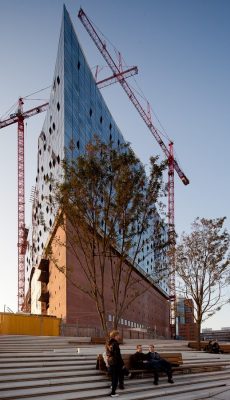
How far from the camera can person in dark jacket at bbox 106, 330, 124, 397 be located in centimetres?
1235

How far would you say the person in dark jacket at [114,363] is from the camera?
12.4 meters

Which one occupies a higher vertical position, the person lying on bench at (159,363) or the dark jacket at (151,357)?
the dark jacket at (151,357)

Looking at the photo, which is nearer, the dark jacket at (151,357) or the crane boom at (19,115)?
the dark jacket at (151,357)

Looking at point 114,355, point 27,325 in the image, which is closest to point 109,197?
point 114,355

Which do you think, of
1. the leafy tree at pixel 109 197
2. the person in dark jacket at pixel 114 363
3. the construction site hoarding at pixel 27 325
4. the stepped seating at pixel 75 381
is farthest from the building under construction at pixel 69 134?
the person in dark jacket at pixel 114 363

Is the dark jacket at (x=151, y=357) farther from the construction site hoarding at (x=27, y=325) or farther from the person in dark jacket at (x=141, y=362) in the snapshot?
the construction site hoarding at (x=27, y=325)

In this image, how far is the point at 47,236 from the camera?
174ft

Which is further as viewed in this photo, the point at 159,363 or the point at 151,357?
the point at 151,357

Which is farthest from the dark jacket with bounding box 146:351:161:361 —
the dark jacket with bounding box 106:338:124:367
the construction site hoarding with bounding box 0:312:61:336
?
the construction site hoarding with bounding box 0:312:61:336

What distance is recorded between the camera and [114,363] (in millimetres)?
12672

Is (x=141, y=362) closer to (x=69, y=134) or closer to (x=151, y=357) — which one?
(x=151, y=357)

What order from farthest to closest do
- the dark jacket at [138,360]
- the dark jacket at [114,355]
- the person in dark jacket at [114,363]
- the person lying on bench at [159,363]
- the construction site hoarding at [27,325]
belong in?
1. the construction site hoarding at [27,325]
2. the dark jacket at [138,360]
3. the person lying on bench at [159,363]
4. the dark jacket at [114,355]
5. the person in dark jacket at [114,363]

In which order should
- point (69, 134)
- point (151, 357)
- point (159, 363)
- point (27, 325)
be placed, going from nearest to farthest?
point (159, 363), point (151, 357), point (27, 325), point (69, 134)

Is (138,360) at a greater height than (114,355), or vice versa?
(114,355)
